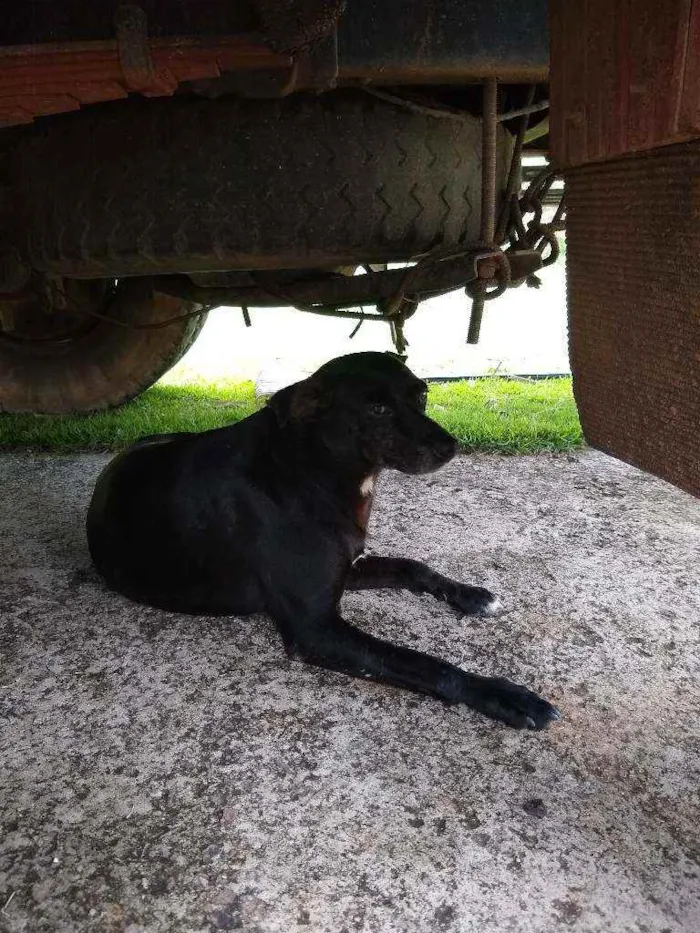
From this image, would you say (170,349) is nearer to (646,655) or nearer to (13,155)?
(13,155)

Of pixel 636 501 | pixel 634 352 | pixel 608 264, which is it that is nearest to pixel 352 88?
pixel 608 264

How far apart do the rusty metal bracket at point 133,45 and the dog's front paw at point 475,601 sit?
152 cm

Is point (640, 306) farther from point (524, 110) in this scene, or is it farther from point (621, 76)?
point (524, 110)

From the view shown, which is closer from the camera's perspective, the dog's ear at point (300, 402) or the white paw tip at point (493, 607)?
the dog's ear at point (300, 402)

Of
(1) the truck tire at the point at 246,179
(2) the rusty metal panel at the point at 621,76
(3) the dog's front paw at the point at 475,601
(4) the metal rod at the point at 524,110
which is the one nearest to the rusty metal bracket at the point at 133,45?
(1) the truck tire at the point at 246,179

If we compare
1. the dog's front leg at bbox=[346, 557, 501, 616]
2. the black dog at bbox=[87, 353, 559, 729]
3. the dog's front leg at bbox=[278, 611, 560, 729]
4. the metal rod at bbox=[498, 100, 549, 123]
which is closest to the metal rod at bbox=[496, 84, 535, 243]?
the metal rod at bbox=[498, 100, 549, 123]

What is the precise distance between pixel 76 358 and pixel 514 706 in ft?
9.51

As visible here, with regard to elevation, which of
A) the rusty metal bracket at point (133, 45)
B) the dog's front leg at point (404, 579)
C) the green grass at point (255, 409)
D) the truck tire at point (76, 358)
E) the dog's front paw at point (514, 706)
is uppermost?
the rusty metal bracket at point (133, 45)

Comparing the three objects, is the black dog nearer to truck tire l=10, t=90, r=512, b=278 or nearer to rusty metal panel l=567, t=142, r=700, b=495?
truck tire l=10, t=90, r=512, b=278

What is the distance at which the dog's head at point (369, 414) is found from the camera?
205 cm

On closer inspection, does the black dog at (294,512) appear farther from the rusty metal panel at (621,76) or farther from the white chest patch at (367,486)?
the rusty metal panel at (621,76)

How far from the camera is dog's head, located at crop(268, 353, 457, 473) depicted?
2.05m

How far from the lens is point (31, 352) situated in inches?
155

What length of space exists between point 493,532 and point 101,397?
2.18m
